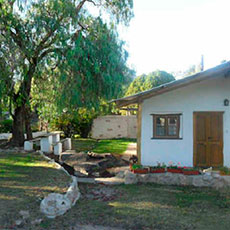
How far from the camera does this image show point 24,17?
11938 mm

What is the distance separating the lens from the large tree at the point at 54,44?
1100cm

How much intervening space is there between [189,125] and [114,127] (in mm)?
13441

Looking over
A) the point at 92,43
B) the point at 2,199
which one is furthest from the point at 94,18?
the point at 2,199

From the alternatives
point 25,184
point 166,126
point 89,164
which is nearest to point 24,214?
point 25,184

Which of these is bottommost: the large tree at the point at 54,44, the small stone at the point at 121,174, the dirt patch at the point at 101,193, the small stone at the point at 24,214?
the dirt patch at the point at 101,193

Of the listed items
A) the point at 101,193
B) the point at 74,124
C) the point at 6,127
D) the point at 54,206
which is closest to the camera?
the point at 54,206

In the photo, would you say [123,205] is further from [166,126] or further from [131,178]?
[166,126]

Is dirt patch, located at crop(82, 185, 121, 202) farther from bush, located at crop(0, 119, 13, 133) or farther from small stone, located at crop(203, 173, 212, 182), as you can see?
bush, located at crop(0, 119, 13, 133)

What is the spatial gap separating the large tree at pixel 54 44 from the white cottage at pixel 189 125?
2.67 m

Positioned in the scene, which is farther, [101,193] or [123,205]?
[101,193]

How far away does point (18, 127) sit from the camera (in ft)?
47.9

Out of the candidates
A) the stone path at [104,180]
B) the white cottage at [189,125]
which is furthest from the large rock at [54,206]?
the white cottage at [189,125]

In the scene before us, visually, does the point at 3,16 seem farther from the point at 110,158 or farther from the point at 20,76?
the point at 110,158

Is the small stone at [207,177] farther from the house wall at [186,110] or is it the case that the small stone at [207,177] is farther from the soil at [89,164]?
the soil at [89,164]
